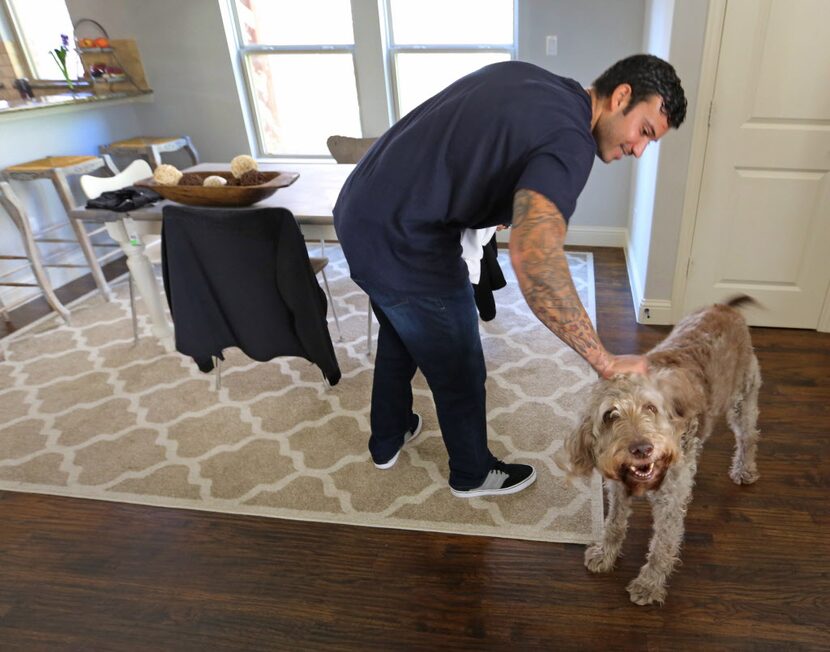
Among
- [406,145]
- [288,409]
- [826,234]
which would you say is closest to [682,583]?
[406,145]

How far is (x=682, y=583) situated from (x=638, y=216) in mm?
2260

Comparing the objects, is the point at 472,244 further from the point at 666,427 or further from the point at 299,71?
the point at 299,71

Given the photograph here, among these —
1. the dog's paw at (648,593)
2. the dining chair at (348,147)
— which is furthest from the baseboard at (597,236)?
the dog's paw at (648,593)

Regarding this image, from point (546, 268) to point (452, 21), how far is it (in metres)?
3.26

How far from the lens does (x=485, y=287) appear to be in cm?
255

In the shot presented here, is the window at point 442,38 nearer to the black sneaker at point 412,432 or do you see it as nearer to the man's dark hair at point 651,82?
the black sneaker at point 412,432

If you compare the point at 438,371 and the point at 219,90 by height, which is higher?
the point at 219,90

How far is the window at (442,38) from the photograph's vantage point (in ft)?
12.0

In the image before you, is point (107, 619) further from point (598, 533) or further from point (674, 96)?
point (674, 96)

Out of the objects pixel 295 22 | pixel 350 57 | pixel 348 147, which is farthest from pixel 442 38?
pixel 348 147

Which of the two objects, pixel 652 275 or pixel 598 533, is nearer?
pixel 598 533

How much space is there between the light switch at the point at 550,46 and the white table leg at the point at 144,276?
2592 mm

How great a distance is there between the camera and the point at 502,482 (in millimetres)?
1913

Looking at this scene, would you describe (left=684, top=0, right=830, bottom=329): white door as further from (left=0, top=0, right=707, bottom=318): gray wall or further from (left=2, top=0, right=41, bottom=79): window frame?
(left=2, top=0, right=41, bottom=79): window frame
